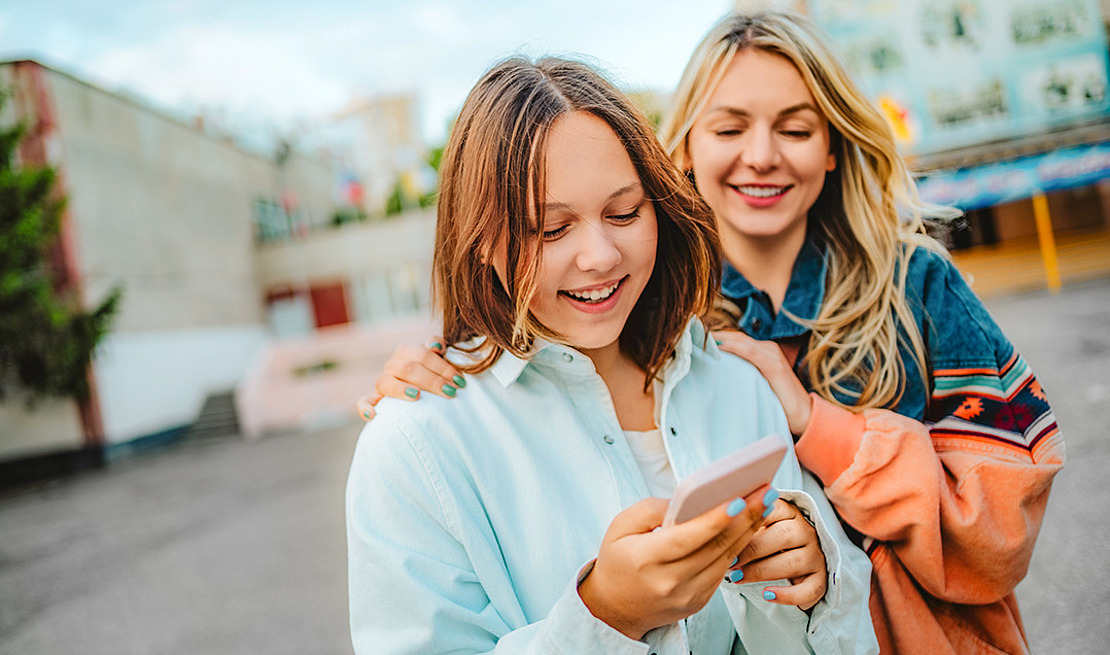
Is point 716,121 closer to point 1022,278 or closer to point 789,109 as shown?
point 789,109

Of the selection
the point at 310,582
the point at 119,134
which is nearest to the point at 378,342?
the point at 119,134

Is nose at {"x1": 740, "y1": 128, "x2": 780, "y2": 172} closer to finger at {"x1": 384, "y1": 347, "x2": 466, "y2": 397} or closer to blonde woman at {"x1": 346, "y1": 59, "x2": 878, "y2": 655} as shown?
blonde woman at {"x1": 346, "y1": 59, "x2": 878, "y2": 655}

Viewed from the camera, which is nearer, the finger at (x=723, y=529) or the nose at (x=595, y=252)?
the finger at (x=723, y=529)

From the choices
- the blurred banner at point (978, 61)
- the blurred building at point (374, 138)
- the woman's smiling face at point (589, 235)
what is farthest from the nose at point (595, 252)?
the blurred building at point (374, 138)

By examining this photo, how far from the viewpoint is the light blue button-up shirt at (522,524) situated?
1.12 m

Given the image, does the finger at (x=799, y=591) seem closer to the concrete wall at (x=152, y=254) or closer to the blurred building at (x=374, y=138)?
the concrete wall at (x=152, y=254)

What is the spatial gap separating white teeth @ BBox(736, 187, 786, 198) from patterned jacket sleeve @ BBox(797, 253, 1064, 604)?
0.49m

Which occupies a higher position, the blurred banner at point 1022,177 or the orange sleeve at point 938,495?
the blurred banner at point 1022,177

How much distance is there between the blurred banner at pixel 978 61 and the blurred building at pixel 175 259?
42.4ft

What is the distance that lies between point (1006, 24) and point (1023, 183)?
2.99 meters

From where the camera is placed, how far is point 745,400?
155 cm

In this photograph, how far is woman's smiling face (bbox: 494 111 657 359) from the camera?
1.23 metres

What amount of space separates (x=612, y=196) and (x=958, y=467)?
0.93 metres

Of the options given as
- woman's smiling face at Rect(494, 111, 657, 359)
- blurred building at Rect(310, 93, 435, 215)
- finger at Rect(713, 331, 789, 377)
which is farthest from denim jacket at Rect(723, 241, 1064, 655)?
blurred building at Rect(310, 93, 435, 215)
